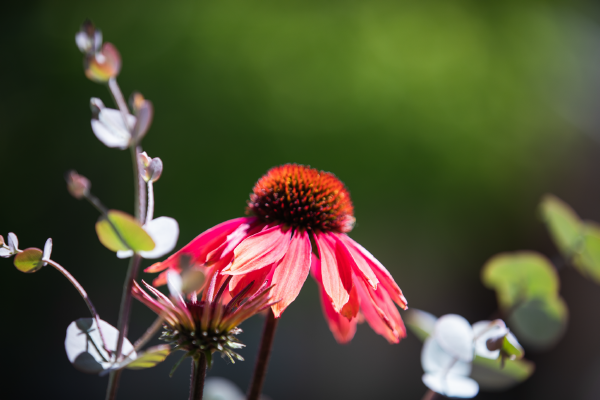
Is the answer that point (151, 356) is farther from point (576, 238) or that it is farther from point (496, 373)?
point (576, 238)

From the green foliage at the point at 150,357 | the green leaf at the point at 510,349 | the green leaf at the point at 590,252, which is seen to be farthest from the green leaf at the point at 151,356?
the green leaf at the point at 590,252

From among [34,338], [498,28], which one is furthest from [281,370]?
[498,28]

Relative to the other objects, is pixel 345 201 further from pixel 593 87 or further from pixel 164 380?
pixel 593 87

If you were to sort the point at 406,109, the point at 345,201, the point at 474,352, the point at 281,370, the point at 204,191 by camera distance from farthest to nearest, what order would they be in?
the point at 281,370 → the point at 406,109 → the point at 204,191 → the point at 345,201 → the point at 474,352

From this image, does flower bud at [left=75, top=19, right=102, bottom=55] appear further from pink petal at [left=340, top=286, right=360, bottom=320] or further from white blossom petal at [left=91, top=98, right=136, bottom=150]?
pink petal at [left=340, top=286, right=360, bottom=320]

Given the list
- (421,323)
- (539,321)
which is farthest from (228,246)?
(539,321)

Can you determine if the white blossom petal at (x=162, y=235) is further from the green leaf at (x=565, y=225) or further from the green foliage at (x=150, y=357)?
the green leaf at (x=565, y=225)

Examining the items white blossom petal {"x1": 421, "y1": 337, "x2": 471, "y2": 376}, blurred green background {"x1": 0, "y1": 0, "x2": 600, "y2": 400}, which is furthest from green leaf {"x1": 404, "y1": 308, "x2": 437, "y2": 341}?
blurred green background {"x1": 0, "y1": 0, "x2": 600, "y2": 400}
